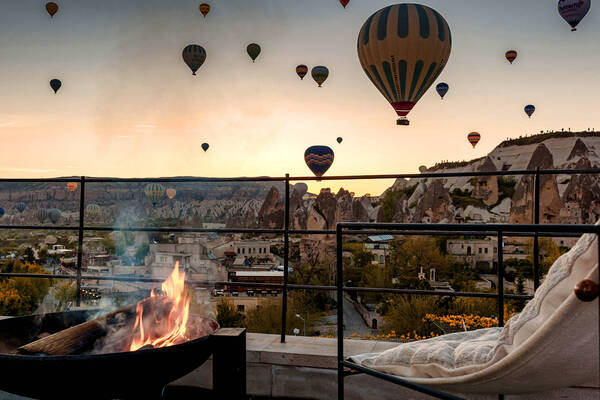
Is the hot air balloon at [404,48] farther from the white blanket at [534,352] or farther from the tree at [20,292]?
the tree at [20,292]

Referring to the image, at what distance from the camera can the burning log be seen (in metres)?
1.56

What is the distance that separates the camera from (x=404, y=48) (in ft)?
35.0

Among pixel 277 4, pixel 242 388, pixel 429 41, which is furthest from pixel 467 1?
pixel 242 388

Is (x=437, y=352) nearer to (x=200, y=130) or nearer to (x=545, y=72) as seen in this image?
(x=200, y=130)

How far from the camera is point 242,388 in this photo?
5.42 feet

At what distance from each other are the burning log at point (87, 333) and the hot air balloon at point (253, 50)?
22.2 m

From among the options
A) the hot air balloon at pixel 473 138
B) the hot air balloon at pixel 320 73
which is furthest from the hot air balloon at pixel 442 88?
the hot air balloon at pixel 473 138

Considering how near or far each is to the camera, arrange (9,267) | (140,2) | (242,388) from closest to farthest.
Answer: (242,388) → (140,2) → (9,267)

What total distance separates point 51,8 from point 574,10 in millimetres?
22128

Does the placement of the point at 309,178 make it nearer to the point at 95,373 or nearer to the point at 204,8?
the point at 95,373

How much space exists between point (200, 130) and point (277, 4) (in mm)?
18920

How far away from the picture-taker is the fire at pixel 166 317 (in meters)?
1.85

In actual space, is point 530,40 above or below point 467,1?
above

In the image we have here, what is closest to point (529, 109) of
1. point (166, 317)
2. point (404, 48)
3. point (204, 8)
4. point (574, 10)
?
point (574, 10)
